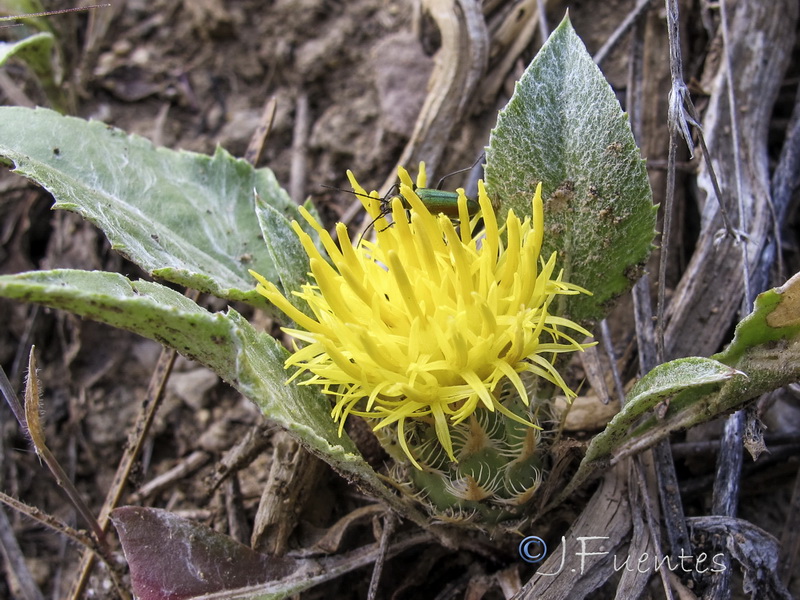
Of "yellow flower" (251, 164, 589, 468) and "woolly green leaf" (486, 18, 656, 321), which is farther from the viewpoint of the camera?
"woolly green leaf" (486, 18, 656, 321)

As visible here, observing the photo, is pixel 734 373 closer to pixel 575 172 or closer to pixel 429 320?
pixel 429 320

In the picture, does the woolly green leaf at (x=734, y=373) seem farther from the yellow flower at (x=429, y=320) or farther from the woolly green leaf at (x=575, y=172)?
the woolly green leaf at (x=575, y=172)

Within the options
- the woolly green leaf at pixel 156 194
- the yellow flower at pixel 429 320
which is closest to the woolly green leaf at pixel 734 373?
the yellow flower at pixel 429 320

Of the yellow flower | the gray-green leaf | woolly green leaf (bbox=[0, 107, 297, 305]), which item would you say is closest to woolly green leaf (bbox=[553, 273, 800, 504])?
the yellow flower

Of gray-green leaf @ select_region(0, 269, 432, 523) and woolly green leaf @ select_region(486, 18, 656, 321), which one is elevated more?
woolly green leaf @ select_region(486, 18, 656, 321)

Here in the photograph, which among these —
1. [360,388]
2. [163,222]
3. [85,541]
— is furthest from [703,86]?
[85,541]

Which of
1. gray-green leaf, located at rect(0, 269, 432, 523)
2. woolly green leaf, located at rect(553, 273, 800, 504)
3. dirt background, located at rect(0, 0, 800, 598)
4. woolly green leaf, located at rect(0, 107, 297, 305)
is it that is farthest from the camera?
dirt background, located at rect(0, 0, 800, 598)

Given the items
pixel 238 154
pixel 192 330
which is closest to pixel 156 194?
pixel 192 330

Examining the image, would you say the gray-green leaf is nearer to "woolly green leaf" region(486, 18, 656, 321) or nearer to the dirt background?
the dirt background
